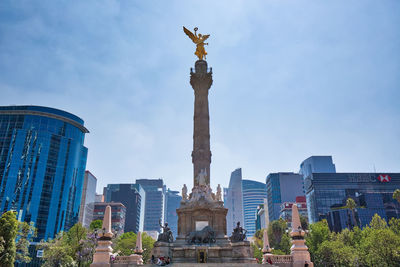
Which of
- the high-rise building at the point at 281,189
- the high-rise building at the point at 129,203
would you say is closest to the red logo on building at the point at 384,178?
the high-rise building at the point at 281,189

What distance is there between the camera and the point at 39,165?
95.9 m

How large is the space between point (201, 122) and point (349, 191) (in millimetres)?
99459

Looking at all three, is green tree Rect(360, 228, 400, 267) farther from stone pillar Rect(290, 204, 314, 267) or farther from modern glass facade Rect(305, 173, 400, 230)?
modern glass facade Rect(305, 173, 400, 230)

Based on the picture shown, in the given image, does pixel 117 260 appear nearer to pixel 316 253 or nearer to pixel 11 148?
pixel 316 253

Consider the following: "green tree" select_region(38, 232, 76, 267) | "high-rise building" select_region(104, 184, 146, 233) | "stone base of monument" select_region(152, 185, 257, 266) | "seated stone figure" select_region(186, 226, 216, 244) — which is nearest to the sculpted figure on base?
"stone base of monument" select_region(152, 185, 257, 266)

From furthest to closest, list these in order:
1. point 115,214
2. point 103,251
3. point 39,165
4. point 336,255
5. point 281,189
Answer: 1. point 281,189
2. point 115,214
3. point 39,165
4. point 336,255
5. point 103,251

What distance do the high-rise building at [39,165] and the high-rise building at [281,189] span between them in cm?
9552

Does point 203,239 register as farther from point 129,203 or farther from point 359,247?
point 129,203

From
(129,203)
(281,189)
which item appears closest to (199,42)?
(281,189)

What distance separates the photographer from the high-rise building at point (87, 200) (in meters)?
149

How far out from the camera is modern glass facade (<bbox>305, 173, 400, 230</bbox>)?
11356cm

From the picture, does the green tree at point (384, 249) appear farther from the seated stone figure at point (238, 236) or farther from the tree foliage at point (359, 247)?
the seated stone figure at point (238, 236)

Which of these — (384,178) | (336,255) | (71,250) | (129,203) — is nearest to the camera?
(336,255)

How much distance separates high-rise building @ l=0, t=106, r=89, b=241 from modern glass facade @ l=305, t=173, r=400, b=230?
87.4m
